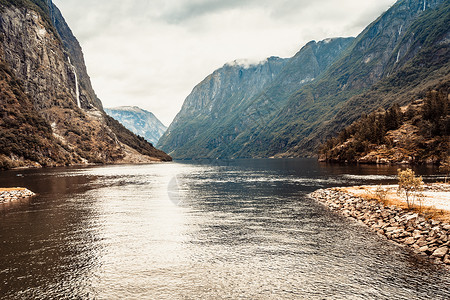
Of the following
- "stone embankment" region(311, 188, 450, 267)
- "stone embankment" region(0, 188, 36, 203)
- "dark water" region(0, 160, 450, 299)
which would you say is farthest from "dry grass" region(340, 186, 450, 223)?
"stone embankment" region(0, 188, 36, 203)

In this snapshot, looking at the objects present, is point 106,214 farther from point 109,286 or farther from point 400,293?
point 400,293

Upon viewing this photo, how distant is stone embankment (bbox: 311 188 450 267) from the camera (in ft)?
89.1

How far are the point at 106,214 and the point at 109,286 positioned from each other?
30.0 metres

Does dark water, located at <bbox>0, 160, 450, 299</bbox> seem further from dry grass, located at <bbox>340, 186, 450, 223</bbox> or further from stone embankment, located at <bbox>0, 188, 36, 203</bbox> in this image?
stone embankment, located at <bbox>0, 188, 36, 203</bbox>

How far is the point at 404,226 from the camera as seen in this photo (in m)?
33.9

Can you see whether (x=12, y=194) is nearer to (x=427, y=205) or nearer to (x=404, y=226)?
(x=404, y=226)

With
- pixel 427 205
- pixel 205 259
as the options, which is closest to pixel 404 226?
pixel 427 205

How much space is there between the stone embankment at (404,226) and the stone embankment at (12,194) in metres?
70.8

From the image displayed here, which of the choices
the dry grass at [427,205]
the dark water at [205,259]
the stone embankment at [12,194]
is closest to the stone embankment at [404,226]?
the dry grass at [427,205]

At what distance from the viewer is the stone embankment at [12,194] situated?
6400cm

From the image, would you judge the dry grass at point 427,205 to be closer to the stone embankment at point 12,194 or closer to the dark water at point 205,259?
the dark water at point 205,259

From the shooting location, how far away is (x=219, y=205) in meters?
57.7

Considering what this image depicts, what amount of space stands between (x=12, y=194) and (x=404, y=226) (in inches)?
3139

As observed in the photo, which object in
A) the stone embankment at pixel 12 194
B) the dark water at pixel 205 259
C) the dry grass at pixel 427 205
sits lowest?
the dark water at pixel 205 259
